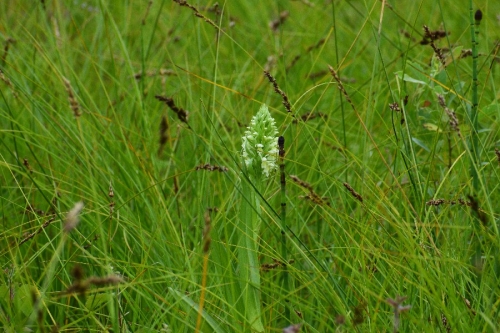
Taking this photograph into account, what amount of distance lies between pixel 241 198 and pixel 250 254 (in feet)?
0.83

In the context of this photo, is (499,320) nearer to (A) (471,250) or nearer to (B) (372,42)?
(A) (471,250)

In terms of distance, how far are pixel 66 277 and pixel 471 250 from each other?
101 centimetres

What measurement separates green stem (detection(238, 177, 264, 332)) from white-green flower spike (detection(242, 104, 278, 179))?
0.15 ft

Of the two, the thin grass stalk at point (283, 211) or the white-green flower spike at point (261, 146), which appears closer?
the thin grass stalk at point (283, 211)

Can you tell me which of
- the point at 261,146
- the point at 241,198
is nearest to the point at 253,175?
the point at 261,146

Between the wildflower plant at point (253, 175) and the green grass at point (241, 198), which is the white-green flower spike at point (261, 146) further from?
the green grass at point (241, 198)

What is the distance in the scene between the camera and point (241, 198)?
1821 mm

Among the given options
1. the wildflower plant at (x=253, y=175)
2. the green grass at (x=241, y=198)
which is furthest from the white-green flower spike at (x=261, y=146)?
the green grass at (x=241, y=198)

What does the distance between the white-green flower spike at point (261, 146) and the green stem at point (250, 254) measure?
0.15 feet

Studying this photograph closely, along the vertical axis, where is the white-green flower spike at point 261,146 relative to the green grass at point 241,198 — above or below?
above

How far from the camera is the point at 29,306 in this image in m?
1.64

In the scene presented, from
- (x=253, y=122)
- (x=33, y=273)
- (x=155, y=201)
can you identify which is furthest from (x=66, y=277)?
(x=253, y=122)

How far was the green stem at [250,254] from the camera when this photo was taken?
1549mm

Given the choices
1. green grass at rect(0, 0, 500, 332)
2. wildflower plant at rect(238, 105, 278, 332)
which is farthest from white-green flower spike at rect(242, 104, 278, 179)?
green grass at rect(0, 0, 500, 332)
